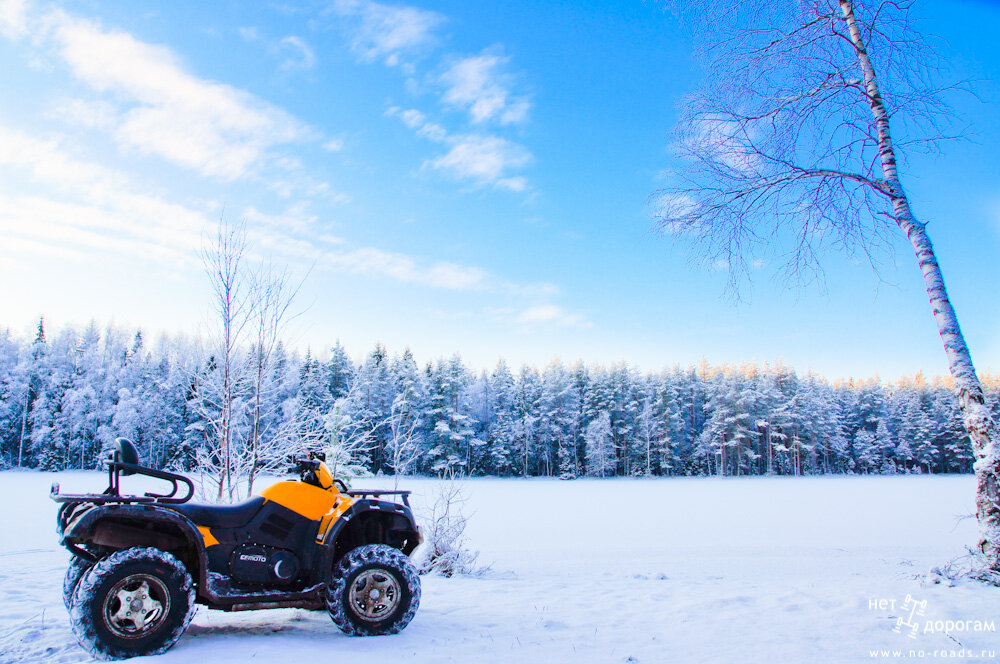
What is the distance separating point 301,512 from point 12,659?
67.7 inches

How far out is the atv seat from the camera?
11.7 ft

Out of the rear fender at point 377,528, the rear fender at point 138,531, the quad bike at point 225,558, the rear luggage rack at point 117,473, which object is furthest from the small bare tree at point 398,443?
the rear luggage rack at point 117,473

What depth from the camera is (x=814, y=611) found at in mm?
4715

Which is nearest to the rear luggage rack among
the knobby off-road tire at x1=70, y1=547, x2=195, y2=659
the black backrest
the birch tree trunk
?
the black backrest

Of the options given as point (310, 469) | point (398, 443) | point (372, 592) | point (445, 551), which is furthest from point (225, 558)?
point (398, 443)

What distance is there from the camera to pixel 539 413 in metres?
58.5

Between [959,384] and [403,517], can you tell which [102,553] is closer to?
[403,517]

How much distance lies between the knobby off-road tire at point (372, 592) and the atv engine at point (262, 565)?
32 centimetres

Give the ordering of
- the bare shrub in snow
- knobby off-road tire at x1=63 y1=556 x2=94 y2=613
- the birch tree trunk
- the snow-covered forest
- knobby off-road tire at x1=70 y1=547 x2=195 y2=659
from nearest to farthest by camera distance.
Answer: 1. knobby off-road tire at x1=70 y1=547 x2=195 y2=659
2. knobby off-road tire at x1=63 y1=556 x2=94 y2=613
3. the birch tree trunk
4. the bare shrub in snow
5. the snow-covered forest

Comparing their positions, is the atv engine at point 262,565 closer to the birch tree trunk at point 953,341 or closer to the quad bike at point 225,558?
the quad bike at point 225,558

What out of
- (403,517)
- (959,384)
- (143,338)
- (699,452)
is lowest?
(699,452)

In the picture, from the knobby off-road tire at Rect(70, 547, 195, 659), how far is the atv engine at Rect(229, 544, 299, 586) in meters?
0.34

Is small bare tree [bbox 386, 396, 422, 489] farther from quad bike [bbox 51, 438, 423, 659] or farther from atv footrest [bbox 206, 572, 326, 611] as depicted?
atv footrest [bbox 206, 572, 326, 611]

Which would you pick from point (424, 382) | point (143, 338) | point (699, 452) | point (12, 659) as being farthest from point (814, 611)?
point (143, 338)
